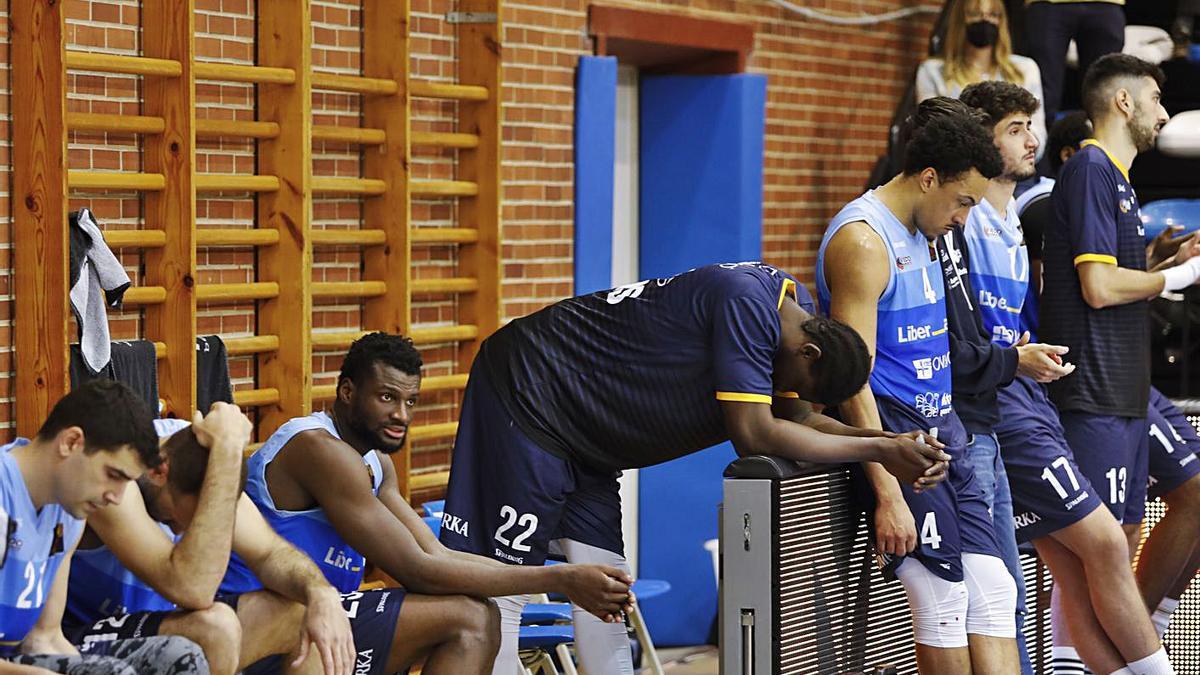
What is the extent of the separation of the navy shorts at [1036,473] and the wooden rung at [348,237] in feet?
7.02

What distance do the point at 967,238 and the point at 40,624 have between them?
102 inches

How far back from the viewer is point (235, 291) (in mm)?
5266

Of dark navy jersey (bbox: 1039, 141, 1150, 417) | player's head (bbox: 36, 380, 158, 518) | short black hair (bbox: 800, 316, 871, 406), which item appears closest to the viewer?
player's head (bbox: 36, 380, 158, 518)

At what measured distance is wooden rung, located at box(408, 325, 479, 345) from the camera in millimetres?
5875

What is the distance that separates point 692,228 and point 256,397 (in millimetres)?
2496

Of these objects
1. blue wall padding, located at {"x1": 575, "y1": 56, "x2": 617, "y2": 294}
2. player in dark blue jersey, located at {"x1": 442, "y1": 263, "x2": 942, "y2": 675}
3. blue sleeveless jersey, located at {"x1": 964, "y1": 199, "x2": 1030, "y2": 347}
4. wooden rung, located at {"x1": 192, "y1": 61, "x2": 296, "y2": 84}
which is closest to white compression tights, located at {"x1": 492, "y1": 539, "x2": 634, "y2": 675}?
player in dark blue jersey, located at {"x1": 442, "y1": 263, "x2": 942, "y2": 675}

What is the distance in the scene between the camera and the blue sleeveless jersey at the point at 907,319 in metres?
4.09

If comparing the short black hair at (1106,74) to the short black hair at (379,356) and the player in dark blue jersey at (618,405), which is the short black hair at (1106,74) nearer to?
the player in dark blue jersey at (618,405)

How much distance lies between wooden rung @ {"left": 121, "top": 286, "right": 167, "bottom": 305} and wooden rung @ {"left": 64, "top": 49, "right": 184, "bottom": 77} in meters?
0.62

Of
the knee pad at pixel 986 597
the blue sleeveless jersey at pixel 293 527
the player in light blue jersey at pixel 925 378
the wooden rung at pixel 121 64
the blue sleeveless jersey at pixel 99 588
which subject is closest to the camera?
the blue sleeveless jersey at pixel 99 588

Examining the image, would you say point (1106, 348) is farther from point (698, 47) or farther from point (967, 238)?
point (698, 47)

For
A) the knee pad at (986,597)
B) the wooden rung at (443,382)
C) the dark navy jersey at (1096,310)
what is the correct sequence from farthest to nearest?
the wooden rung at (443,382) < the dark navy jersey at (1096,310) < the knee pad at (986,597)

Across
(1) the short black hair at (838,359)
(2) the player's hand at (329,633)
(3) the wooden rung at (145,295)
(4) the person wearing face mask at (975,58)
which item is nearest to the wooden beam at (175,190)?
(3) the wooden rung at (145,295)

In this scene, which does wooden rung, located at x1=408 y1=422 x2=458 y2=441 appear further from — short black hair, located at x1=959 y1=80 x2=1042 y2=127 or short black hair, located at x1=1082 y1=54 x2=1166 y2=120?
short black hair, located at x1=1082 y1=54 x2=1166 y2=120
